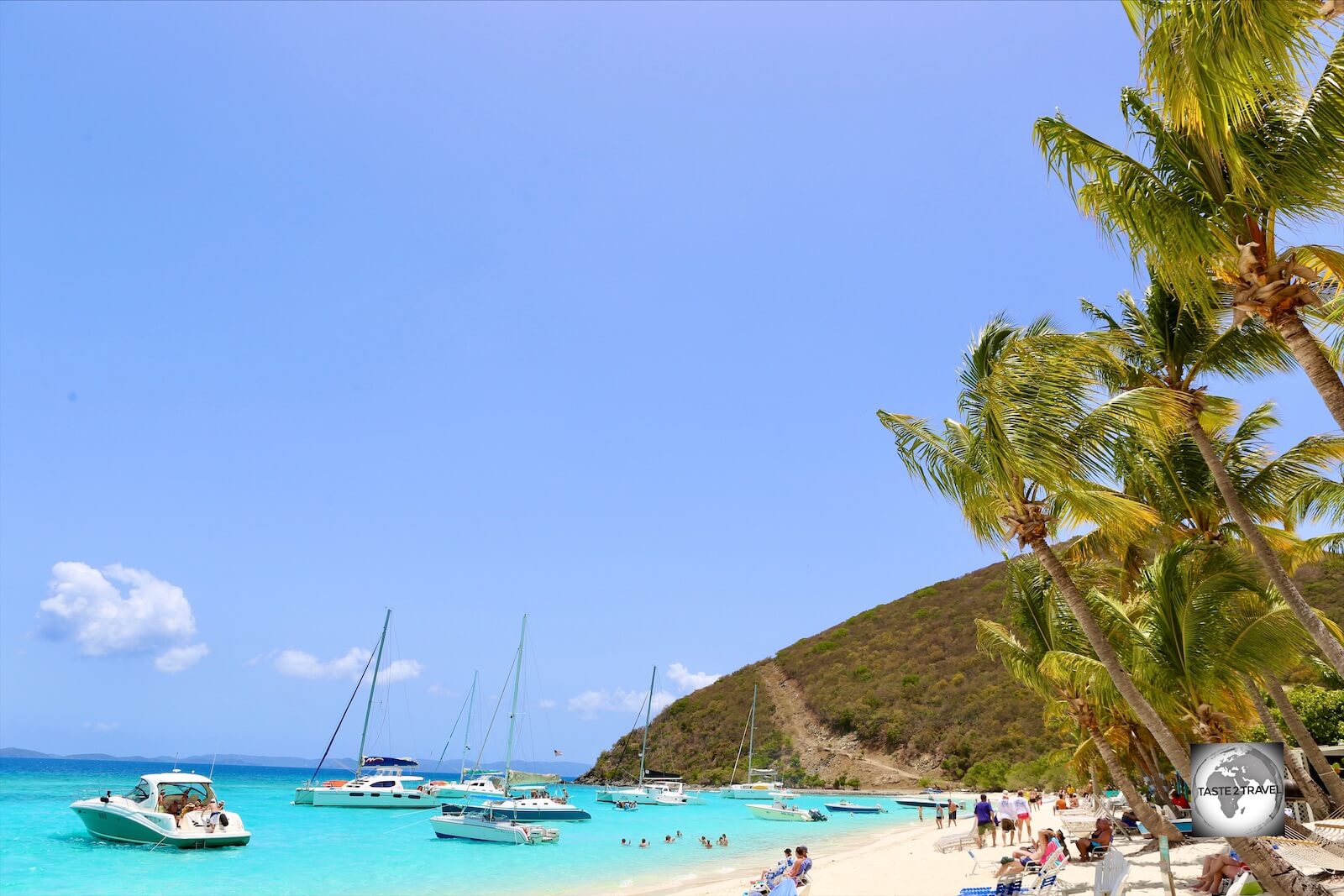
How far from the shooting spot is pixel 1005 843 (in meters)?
22.7

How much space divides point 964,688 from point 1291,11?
6836cm

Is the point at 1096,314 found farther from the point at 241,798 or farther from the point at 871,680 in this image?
the point at 241,798

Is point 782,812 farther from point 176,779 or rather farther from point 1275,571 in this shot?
point 1275,571

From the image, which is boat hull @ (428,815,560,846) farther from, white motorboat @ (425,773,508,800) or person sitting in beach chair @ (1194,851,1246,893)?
person sitting in beach chair @ (1194,851,1246,893)

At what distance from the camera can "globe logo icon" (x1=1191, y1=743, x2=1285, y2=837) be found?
6.38 meters

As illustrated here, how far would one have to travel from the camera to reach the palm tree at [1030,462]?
1028cm

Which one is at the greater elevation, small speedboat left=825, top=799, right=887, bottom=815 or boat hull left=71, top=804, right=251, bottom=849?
boat hull left=71, top=804, right=251, bottom=849

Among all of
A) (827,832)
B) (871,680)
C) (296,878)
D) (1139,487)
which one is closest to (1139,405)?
(1139,487)

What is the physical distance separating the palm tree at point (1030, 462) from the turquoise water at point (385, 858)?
1119 centimetres

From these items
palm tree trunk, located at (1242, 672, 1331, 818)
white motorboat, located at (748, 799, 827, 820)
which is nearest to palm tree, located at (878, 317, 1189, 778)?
palm tree trunk, located at (1242, 672, 1331, 818)

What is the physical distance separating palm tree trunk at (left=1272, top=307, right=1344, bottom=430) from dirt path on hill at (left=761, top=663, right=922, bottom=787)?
6511 cm

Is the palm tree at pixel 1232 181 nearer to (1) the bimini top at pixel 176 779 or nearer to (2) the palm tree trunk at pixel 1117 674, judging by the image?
(2) the palm tree trunk at pixel 1117 674

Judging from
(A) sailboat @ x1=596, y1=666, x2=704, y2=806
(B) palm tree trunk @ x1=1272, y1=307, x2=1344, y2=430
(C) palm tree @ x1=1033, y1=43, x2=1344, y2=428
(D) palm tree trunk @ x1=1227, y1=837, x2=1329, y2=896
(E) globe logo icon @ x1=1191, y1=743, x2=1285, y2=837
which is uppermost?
(C) palm tree @ x1=1033, y1=43, x2=1344, y2=428

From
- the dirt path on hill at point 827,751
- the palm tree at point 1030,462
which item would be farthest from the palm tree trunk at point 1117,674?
the dirt path on hill at point 827,751
